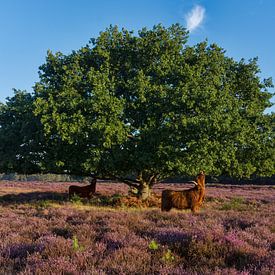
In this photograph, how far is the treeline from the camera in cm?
2111

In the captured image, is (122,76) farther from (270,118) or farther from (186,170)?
(270,118)

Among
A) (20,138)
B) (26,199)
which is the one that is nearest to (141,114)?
(20,138)

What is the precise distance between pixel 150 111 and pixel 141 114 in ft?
3.17

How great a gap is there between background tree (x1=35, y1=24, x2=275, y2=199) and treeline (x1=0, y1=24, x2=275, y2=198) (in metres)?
0.07

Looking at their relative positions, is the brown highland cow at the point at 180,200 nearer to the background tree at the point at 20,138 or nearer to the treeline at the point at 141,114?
the treeline at the point at 141,114

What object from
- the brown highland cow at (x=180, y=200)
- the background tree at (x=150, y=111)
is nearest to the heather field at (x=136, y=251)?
the brown highland cow at (x=180, y=200)

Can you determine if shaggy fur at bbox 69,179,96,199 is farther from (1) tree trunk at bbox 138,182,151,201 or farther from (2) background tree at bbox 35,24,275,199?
(1) tree trunk at bbox 138,182,151,201

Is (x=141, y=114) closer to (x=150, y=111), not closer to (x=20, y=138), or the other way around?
(x=150, y=111)

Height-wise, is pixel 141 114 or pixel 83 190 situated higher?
pixel 141 114

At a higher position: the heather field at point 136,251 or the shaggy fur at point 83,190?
the shaggy fur at point 83,190

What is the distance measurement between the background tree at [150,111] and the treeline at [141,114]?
0.07 m

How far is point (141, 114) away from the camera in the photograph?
919 inches

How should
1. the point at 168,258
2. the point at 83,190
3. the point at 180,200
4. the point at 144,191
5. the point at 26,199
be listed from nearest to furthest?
the point at 168,258, the point at 180,200, the point at 144,191, the point at 83,190, the point at 26,199

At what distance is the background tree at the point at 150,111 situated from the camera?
21031mm
